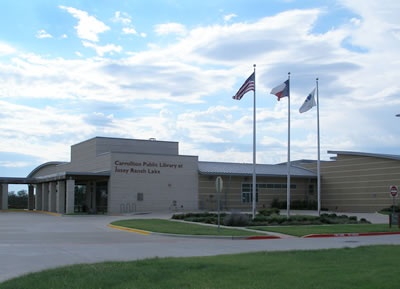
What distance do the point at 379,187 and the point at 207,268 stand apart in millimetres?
44334

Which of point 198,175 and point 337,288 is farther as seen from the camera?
point 198,175

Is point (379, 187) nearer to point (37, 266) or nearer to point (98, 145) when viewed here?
point (98, 145)

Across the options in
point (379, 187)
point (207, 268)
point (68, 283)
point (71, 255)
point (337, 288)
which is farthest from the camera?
point (379, 187)

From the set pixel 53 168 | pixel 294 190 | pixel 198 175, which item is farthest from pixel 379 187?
pixel 53 168

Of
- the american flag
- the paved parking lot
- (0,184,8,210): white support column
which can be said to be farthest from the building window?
the paved parking lot

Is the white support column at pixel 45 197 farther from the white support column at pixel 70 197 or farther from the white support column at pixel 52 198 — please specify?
the white support column at pixel 70 197

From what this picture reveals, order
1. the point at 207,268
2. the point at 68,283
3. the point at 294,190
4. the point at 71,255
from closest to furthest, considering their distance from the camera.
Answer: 1. the point at 68,283
2. the point at 207,268
3. the point at 71,255
4. the point at 294,190

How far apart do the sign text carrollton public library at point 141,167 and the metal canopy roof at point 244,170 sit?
376 cm

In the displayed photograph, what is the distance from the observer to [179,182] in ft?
171

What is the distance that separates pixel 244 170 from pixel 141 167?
12571 millimetres

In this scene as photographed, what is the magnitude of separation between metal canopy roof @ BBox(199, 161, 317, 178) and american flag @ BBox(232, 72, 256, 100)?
2109 cm

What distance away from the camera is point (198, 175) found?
176 ft

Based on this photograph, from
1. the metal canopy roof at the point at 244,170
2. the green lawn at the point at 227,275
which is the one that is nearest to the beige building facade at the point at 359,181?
the metal canopy roof at the point at 244,170

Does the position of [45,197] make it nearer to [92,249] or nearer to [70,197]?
[70,197]
